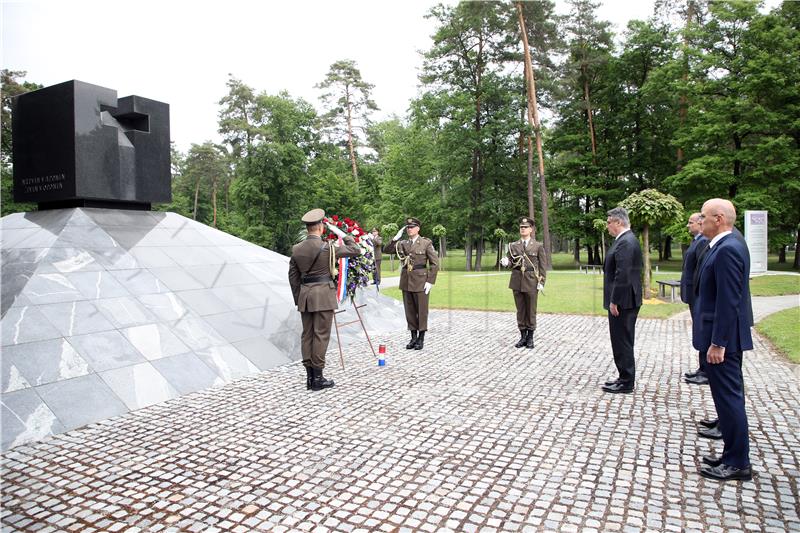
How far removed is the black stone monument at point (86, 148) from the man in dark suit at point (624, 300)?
9.36 metres

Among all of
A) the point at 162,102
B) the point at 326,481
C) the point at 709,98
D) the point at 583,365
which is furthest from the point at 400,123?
the point at 326,481

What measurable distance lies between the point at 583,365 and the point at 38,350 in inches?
296

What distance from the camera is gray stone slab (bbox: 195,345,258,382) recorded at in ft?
22.8

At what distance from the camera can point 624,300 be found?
19.7 ft

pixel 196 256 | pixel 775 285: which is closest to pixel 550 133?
pixel 775 285

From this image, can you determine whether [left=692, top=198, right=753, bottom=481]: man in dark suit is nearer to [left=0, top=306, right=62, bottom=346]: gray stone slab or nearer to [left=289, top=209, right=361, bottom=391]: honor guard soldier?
[left=289, top=209, right=361, bottom=391]: honor guard soldier

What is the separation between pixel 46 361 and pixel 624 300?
7.09 meters

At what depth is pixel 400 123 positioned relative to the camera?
5619cm

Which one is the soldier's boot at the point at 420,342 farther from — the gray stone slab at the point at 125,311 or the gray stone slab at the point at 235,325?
the gray stone slab at the point at 125,311

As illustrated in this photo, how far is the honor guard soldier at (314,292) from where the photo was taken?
20.9 ft

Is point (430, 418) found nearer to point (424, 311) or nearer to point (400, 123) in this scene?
point (424, 311)

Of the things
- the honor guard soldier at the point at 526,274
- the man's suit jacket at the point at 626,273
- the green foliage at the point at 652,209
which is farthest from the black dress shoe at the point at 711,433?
the green foliage at the point at 652,209

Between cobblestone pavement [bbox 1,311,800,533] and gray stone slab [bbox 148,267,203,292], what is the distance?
8.79 ft

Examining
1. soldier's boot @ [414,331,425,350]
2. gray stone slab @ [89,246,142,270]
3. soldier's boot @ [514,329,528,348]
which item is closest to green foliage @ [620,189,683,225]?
soldier's boot @ [514,329,528,348]
